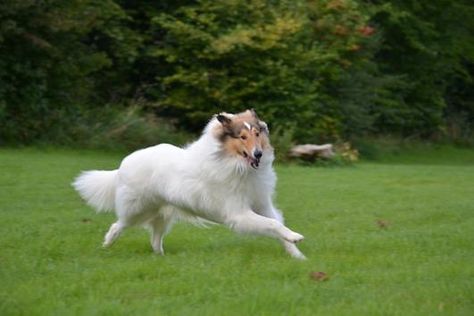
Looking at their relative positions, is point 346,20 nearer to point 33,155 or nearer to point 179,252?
point 33,155

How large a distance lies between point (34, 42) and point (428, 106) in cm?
2168

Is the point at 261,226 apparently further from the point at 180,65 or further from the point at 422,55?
the point at 422,55

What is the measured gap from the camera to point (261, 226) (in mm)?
8266

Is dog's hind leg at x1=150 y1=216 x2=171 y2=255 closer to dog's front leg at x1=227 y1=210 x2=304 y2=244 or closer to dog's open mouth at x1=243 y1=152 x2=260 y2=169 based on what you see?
dog's front leg at x1=227 y1=210 x2=304 y2=244

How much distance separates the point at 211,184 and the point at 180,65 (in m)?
18.6

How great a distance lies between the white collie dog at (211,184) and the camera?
848 centimetres

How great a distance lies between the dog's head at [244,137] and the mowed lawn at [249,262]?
1.00 meters

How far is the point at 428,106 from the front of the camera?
39625mm

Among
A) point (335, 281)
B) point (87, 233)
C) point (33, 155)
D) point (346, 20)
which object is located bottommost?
point (33, 155)

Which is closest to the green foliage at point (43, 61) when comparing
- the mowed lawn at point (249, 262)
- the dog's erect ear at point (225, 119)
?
the mowed lawn at point (249, 262)

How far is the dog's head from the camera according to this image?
846 cm

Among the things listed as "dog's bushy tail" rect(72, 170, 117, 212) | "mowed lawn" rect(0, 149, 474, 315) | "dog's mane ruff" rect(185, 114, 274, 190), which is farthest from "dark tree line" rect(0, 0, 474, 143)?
"dog's mane ruff" rect(185, 114, 274, 190)

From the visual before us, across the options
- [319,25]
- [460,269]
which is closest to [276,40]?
[319,25]

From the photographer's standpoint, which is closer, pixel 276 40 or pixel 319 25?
pixel 276 40
